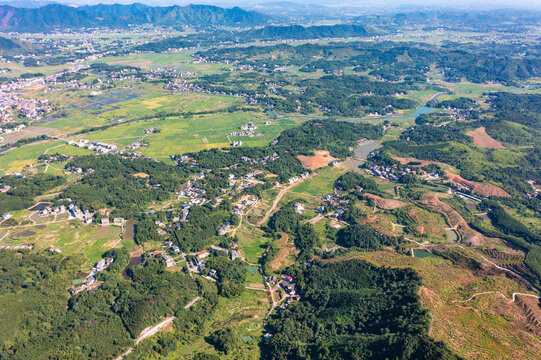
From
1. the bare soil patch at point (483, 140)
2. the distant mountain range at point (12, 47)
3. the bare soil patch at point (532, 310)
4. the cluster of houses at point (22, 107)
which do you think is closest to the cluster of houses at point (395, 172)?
the bare soil patch at point (483, 140)

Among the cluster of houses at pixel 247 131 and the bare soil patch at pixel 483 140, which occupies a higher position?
the bare soil patch at pixel 483 140

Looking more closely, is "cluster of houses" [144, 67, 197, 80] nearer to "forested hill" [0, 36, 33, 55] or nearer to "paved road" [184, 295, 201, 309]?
"forested hill" [0, 36, 33, 55]

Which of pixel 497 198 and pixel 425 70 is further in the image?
pixel 425 70

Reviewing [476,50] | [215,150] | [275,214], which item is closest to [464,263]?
[275,214]

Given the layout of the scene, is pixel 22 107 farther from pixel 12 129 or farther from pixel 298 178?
pixel 298 178

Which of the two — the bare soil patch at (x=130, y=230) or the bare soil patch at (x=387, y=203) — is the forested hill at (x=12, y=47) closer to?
the bare soil patch at (x=130, y=230)

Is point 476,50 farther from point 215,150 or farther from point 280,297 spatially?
point 280,297
